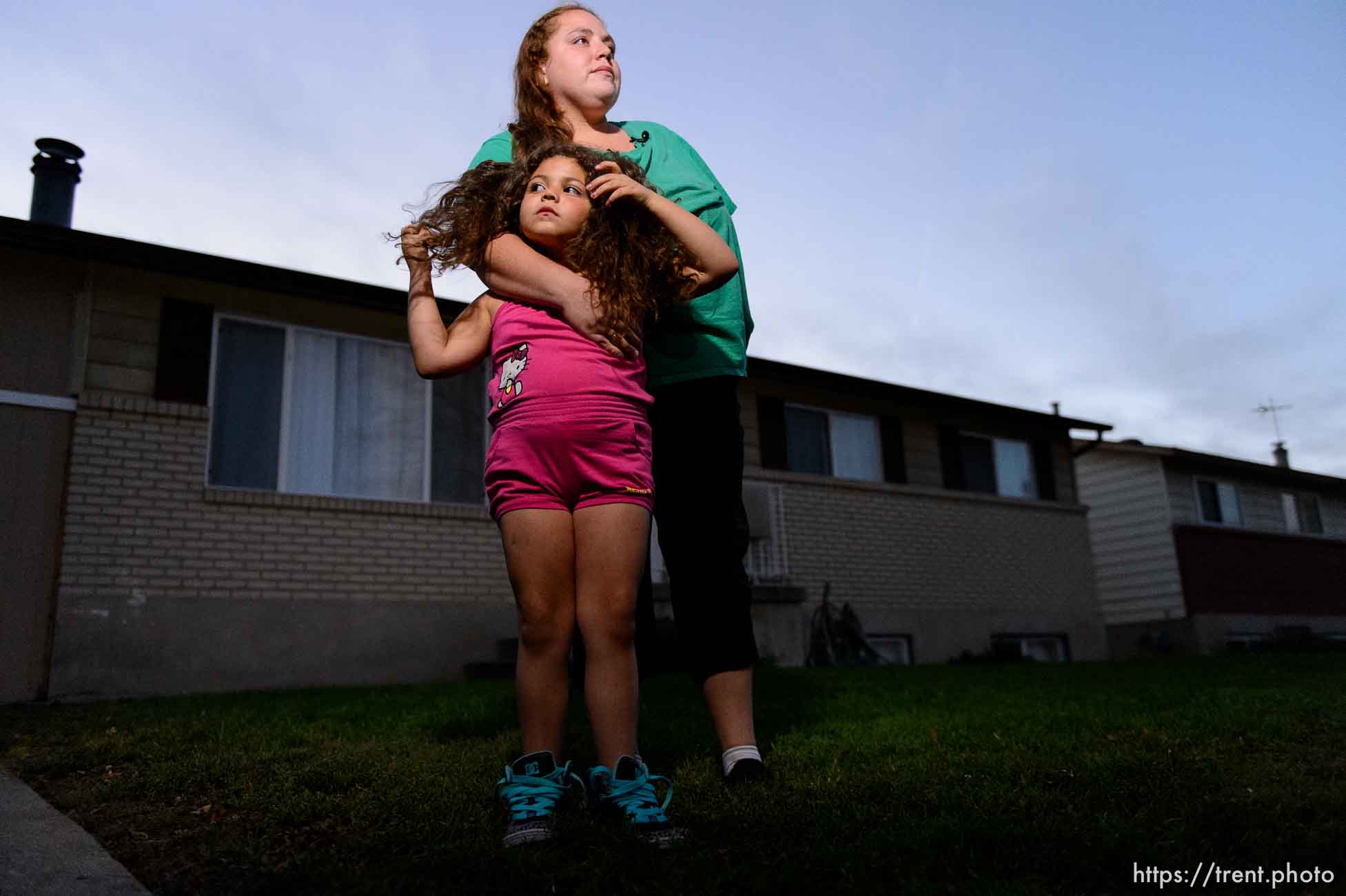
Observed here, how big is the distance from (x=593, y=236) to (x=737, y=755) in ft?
4.50

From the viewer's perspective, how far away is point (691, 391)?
278cm

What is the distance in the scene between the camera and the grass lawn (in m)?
1.81

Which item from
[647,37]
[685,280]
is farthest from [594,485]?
[647,37]

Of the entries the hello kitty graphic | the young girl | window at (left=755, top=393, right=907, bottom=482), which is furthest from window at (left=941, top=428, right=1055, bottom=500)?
the hello kitty graphic

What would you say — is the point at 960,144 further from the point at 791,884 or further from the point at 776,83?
the point at 791,884

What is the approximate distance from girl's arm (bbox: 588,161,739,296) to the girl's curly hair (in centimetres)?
2

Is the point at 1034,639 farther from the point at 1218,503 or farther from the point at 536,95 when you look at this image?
the point at 536,95

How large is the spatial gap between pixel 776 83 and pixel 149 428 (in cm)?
613

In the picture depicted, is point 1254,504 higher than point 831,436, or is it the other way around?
point 831,436

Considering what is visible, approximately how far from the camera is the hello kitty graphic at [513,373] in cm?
238

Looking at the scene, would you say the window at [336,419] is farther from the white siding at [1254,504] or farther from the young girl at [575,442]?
the white siding at [1254,504]

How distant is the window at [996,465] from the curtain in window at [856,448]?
127 centimetres

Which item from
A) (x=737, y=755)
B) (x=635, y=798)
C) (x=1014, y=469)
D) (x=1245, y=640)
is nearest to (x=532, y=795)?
(x=635, y=798)

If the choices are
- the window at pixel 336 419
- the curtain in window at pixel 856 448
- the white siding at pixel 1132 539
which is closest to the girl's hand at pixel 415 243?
the window at pixel 336 419
